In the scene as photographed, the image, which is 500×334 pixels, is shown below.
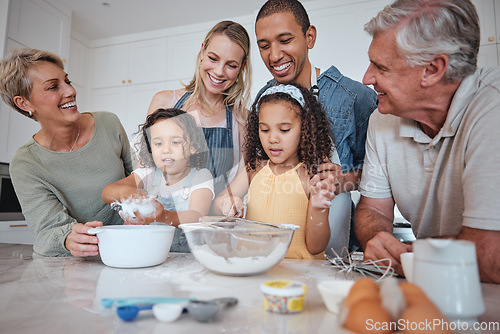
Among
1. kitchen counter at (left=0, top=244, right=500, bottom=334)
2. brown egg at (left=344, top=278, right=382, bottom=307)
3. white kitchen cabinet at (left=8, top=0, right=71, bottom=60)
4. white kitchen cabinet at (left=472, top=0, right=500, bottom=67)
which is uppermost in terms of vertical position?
white kitchen cabinet at (left=8, top=0, right=71, bottom=60)

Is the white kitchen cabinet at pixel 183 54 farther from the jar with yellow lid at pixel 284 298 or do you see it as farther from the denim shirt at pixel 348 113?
the jar with yellow lid at pixel 284 298

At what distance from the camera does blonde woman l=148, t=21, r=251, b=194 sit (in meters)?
1.09

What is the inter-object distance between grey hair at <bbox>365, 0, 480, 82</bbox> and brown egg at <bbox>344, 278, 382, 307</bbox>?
648mm

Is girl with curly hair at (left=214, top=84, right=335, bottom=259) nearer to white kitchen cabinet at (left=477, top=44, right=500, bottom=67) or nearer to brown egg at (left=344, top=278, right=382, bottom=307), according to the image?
brown egg at (left=344, top=278, right=382, bottom=307)

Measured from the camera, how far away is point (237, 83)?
1102 millimetres

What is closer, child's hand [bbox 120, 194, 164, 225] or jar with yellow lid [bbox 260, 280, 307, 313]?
jar with yellow lid [bbox 260, 280, 307, 313]

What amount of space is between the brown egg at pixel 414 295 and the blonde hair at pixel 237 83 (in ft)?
2.69

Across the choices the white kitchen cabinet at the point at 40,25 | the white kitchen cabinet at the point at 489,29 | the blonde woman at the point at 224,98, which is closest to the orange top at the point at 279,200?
the blonde woman at the point at 224,98

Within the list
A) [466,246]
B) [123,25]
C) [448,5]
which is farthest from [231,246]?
[123,25]

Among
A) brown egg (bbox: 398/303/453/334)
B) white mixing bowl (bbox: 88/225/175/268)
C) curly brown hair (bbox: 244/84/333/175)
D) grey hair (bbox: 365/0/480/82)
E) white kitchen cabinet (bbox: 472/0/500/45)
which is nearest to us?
brown egg (bbox: 398/303/453/334)

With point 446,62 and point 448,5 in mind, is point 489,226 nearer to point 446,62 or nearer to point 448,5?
point 446,62

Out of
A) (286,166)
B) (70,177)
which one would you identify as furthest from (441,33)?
(70,177)

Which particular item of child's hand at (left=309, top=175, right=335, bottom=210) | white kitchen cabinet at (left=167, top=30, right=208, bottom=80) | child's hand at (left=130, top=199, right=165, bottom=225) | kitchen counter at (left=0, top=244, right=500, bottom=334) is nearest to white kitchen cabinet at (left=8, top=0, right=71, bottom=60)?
white kitchen cabinet at (left=167, top=30, right=208, bottom=80)

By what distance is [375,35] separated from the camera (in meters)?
0.86
